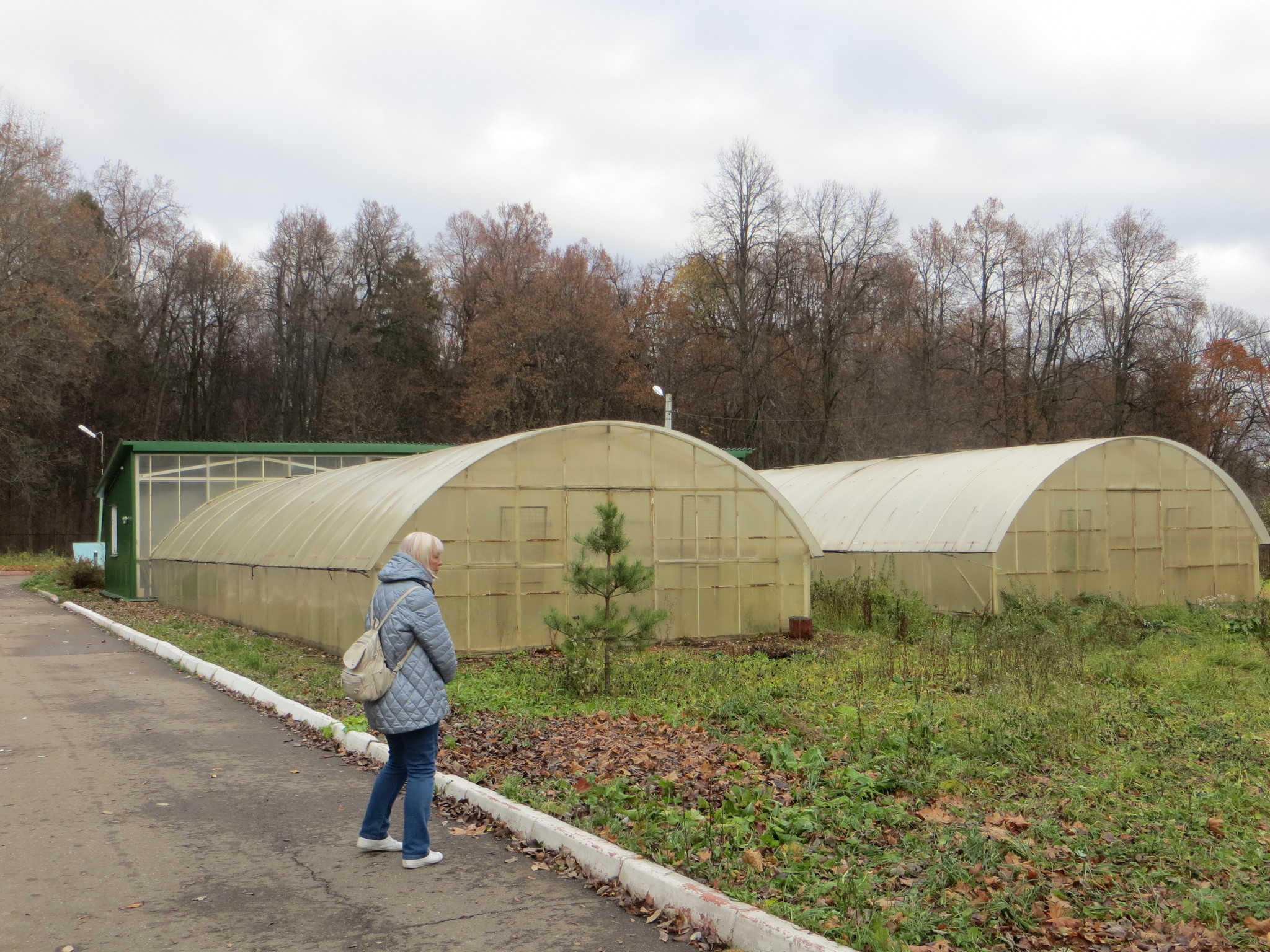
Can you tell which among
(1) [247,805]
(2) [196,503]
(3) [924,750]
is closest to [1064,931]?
(3) [924,750]

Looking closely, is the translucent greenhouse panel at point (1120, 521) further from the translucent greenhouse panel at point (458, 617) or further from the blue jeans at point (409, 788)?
the blue jeans at point (409, 788)

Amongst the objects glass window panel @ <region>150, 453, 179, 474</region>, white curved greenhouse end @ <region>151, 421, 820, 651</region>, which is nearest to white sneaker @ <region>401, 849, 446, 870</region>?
white curved greenhouse end @ <region>151, 421, 820, 651</region>

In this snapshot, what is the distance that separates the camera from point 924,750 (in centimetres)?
855

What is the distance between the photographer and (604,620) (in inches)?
457

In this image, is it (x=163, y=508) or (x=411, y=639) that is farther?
(x=163, y=508)

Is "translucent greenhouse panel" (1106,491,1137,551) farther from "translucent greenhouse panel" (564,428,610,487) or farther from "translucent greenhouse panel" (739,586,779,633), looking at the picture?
"translucent greenhouse panel" (564,428,610,487)

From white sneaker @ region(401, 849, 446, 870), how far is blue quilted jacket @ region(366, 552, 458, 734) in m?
0.71

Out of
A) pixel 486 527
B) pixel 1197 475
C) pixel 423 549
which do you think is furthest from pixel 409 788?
pixel 1197 475

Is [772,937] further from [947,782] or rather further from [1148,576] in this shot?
[1148,576]

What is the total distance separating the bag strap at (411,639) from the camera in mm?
6234

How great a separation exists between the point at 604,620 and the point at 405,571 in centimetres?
540

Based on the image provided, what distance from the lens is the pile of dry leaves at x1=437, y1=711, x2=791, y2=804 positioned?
7.88 m

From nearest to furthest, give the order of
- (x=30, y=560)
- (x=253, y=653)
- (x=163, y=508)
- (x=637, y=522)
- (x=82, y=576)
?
(x=253, y=653) < (x=637, y=522) < (x=163, y=508) < (x=82, y=576) < (x=30, y=560)

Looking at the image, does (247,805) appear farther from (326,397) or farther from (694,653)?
(326,397)
